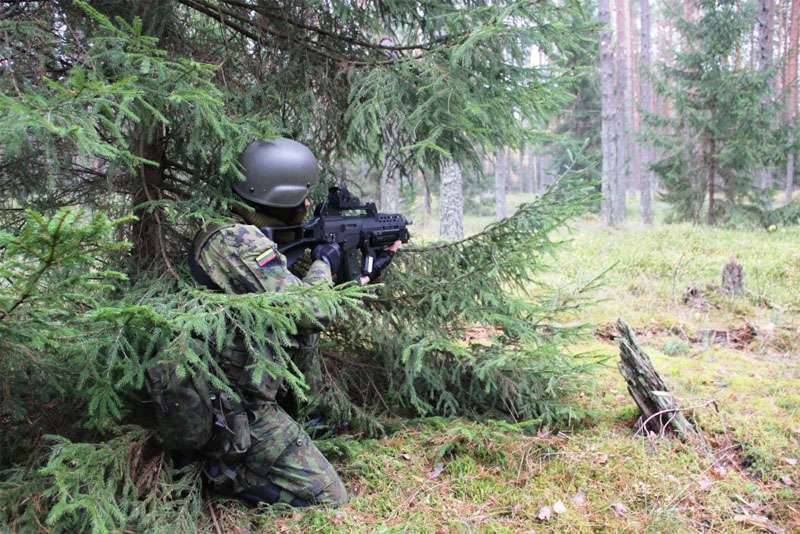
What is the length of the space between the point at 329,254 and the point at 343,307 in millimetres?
459

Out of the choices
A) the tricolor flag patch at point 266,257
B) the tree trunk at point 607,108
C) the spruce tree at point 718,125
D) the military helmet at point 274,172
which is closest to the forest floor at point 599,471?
the tricolor flag patch at point 266,257

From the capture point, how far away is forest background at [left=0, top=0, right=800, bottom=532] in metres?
Result: 2.59

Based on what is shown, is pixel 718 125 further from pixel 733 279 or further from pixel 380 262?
pixel 380 262

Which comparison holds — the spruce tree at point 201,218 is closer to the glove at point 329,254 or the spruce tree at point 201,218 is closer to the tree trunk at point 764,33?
the glove at point 329,254

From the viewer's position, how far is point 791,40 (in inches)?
1012

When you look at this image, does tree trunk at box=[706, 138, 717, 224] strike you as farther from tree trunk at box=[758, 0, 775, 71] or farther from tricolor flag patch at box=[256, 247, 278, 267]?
tricolor flag patch at box=[256, 247, 278, 267]

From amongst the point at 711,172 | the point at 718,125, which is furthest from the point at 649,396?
the point at 711,172

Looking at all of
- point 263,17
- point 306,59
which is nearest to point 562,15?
point 306,59

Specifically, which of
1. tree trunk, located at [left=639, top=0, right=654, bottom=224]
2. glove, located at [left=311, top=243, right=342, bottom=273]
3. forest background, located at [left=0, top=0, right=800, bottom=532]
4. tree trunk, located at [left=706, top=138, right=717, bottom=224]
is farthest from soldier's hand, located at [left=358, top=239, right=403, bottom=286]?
tree trunk, located at [left=706, top=138, right=717, bottom=224]

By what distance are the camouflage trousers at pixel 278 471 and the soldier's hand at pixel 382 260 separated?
3.98 ft

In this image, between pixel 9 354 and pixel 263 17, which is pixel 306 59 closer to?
pixel 263 17

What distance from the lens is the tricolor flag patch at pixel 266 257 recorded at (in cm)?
320

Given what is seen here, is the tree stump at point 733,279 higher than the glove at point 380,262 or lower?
lower

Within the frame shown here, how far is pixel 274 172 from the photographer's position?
135 inches
